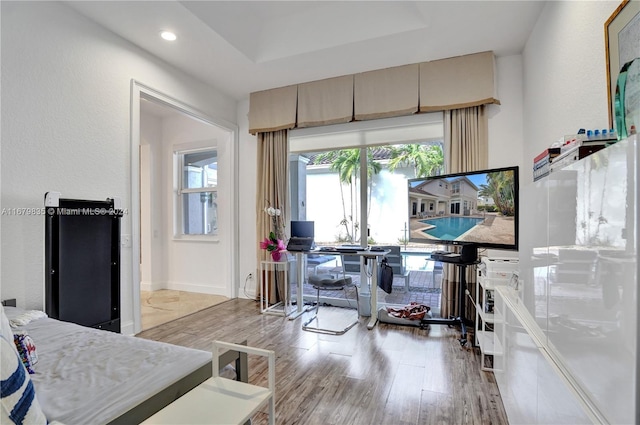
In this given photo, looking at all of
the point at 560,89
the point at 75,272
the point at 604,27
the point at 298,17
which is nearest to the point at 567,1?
the point at 560,89

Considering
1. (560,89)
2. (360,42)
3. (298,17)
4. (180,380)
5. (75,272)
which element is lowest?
(180,380)

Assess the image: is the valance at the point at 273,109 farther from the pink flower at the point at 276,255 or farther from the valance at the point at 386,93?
the pink flower at the point at 276,255

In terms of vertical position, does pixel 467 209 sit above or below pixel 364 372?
above

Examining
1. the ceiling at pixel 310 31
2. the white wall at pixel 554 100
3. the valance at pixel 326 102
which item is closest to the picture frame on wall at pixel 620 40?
the white wall at pixel 554 100

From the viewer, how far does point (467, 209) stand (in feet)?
9.90

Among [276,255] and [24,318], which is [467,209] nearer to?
[276,255]

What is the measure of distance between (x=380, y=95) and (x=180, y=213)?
379 cm

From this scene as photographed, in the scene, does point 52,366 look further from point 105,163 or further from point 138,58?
point 138,58

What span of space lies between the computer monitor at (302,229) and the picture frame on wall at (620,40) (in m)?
2.89

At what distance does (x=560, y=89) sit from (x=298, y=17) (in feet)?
8.49

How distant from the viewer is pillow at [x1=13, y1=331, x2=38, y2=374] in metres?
1.36

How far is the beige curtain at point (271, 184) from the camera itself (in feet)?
14.2

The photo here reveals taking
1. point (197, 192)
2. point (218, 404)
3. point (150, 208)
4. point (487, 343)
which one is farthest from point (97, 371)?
point (150, 208)

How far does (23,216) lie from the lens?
7.70ft
